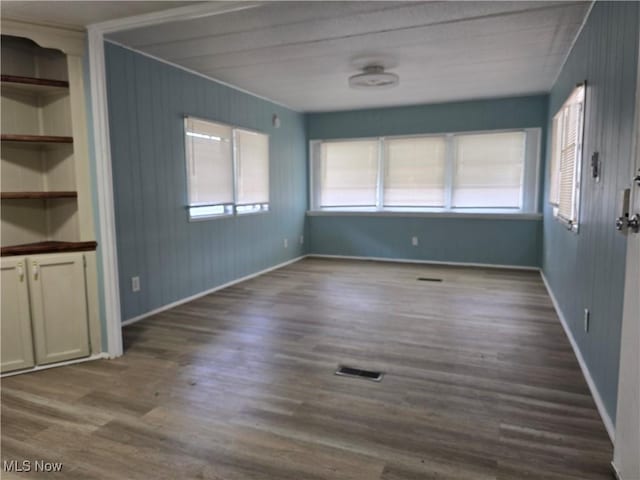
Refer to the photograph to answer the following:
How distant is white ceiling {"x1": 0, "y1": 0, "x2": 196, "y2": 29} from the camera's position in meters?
2.46

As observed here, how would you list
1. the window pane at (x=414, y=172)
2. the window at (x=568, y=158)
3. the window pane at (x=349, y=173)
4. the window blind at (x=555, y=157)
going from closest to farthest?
the window at (x=568, y=158) → the window blind at (x=555, y=157) → the window pane at (x=414, y=172) → the window pane at (x=349, y=173)

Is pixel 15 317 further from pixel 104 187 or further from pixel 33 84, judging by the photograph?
pixel 33 84

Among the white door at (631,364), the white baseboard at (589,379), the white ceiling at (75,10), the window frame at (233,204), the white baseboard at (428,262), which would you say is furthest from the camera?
the white baseboard at (428,262)

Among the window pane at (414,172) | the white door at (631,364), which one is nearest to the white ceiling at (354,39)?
the window pane at (414,172)

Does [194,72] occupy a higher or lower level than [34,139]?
higher

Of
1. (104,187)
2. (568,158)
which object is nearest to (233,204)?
(104,187)

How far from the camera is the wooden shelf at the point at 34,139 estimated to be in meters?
2.72

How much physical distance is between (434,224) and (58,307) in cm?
501

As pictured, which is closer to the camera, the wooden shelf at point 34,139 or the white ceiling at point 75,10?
the white ceiling at point 75,10

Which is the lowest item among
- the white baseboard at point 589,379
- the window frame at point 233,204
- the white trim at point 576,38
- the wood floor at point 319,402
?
the wood floor at point 319,402

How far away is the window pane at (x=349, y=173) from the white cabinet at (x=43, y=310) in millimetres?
4606

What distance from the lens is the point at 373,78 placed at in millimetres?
4188

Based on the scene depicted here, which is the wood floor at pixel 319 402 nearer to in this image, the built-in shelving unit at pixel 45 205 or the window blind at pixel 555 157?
the built-in shelving unit at pixel 45 205

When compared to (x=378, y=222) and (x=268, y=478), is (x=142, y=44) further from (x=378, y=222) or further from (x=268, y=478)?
(x=378, y=222)
